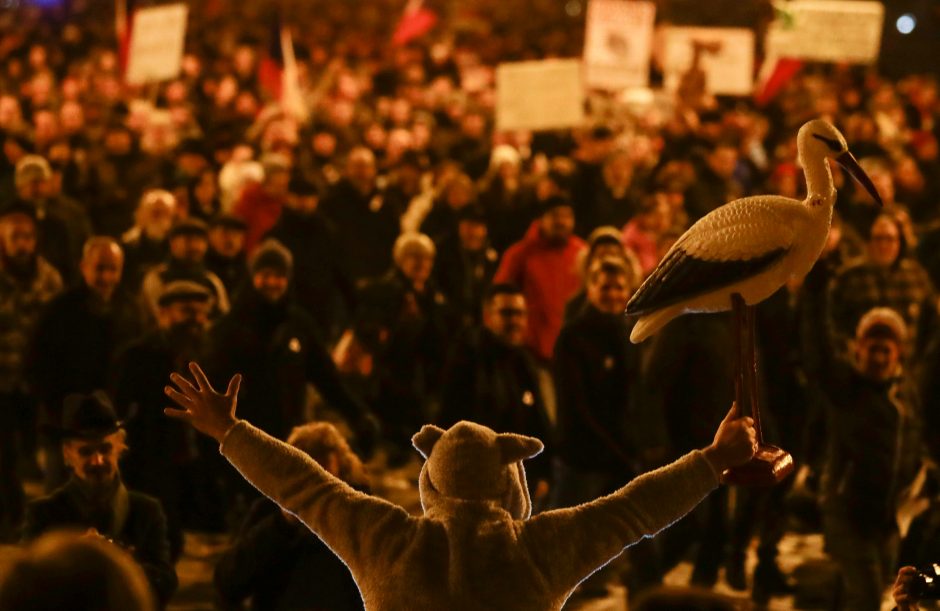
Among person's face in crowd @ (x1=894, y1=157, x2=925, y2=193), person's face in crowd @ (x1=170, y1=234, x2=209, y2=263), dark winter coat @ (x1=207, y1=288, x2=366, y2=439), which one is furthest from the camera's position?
person's face in crowd @ (x1=894, y1=157, x2=925, y2=193)

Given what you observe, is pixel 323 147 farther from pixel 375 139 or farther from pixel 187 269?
pixel 187 269

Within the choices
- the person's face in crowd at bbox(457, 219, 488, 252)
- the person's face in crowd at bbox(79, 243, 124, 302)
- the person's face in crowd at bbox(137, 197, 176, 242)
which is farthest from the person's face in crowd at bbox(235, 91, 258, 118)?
the person's face in crowd at bbox(79, 243, 124, 302)

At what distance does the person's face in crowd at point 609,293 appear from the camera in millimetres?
7363

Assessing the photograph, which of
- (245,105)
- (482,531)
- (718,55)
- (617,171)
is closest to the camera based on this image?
(482,531)

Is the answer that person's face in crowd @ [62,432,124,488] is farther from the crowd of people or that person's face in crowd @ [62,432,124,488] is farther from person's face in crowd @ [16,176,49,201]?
person's face in crowd @ [16,176,49,201]

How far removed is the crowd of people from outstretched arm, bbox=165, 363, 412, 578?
5.11 ft

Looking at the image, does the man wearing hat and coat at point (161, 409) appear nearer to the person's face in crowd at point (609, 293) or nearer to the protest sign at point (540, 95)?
the person's face in crowd at point (609, 293)

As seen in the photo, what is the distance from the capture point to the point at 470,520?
124 inches

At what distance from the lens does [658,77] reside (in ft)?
86.8

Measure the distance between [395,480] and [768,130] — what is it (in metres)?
11.1

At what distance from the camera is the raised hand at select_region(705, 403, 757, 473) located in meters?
3.22

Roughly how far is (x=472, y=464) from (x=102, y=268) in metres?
5.17

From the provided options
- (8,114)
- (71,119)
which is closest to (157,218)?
(71,119)

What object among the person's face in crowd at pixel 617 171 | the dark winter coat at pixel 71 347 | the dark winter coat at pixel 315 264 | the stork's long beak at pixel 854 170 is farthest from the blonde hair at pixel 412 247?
the stork's long beak at pixel 854 170
